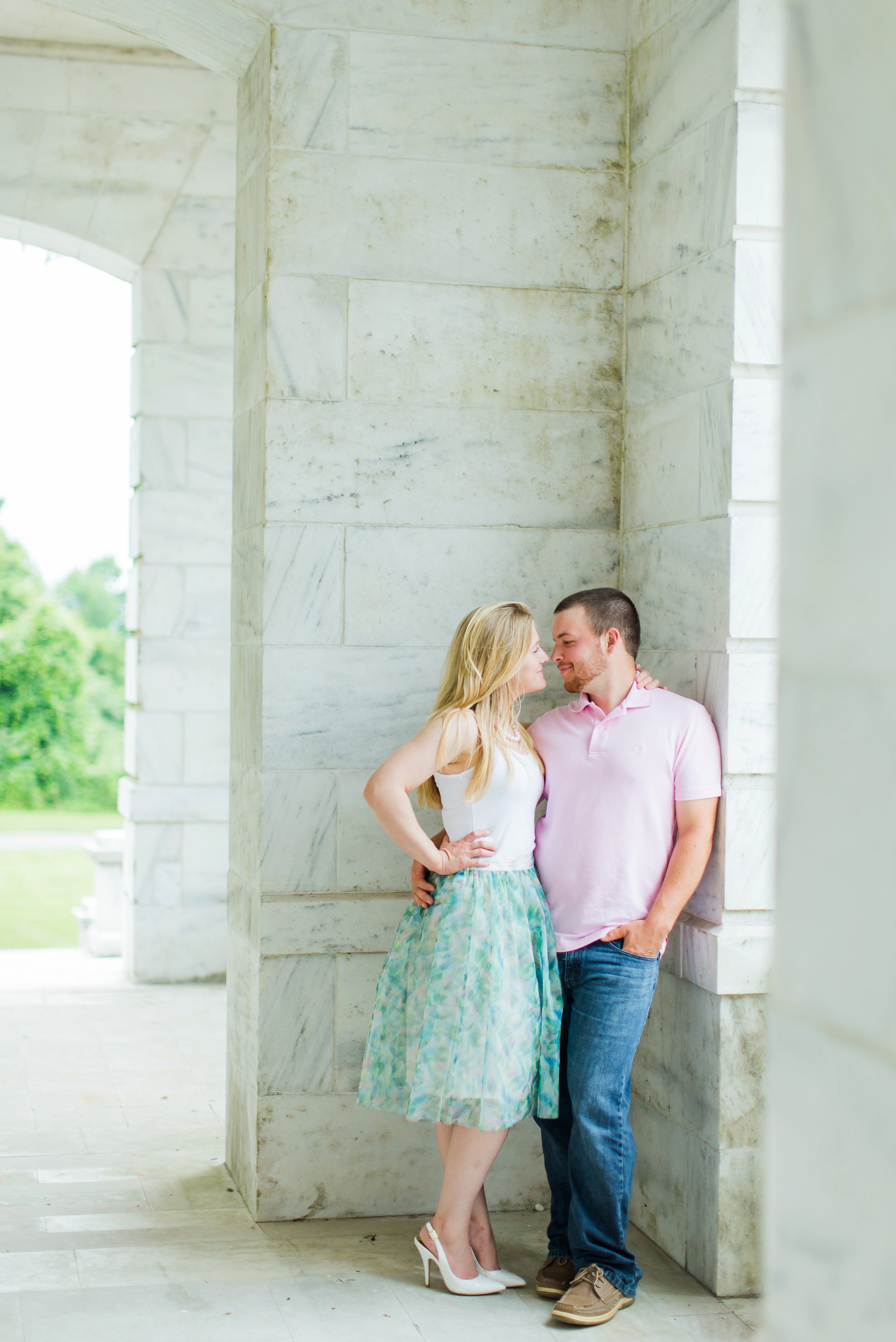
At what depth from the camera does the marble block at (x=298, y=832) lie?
12.1ft

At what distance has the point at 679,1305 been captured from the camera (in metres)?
3.20

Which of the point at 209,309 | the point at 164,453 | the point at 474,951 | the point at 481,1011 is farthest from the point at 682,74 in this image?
the point at 164,453

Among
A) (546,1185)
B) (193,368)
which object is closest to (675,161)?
(546,1185)

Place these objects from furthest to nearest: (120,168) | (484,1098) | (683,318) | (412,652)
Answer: (120,168)
(412,652)
(683,318)
(484,1098)

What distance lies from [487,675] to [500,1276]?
4.81 feet

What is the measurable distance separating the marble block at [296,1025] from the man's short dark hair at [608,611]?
3.92ft

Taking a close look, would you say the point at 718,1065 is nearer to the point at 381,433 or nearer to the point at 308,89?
the point at 381,433

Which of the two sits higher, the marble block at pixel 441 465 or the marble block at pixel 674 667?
the marble block at pixel 441 465

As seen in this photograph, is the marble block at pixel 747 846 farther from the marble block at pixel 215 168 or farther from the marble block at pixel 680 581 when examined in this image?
the marble block at pixel 215 168

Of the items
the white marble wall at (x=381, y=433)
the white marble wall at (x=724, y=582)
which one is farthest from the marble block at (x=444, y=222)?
the white marble wall at (x=724, y=582)

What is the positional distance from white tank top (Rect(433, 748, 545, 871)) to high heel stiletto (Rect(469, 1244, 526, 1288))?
96 centimetres

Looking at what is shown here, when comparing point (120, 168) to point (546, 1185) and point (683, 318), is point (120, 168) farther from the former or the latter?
point (546, 1185)

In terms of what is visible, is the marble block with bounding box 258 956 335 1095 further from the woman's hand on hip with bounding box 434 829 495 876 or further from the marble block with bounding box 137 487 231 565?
the marble block with bounding box 137 487 231 565

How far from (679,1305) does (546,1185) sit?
2.42 ft
